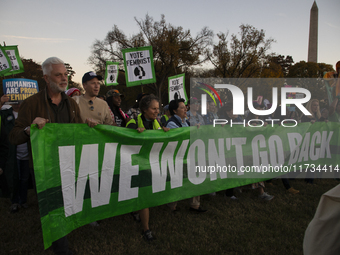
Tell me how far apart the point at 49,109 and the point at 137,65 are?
4.82 meters

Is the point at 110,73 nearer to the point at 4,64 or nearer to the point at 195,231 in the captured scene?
the point at 4,64

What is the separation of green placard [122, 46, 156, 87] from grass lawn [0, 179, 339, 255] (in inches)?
165

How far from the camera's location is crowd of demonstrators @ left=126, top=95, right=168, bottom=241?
324 centimetres

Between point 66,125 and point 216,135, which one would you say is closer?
point 66,125

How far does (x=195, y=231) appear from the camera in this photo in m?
3.39

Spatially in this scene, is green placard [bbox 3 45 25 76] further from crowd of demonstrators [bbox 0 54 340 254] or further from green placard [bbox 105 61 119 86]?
crowd of demonstrators [bbox 0 54 340 254]

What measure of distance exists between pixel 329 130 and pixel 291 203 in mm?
2440

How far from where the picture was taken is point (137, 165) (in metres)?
3.27

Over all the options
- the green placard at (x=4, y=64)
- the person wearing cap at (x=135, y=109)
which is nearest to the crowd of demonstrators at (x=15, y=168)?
the person wearing cap at (x=135, y=109)

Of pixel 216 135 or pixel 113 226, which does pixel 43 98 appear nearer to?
pixel 113 226

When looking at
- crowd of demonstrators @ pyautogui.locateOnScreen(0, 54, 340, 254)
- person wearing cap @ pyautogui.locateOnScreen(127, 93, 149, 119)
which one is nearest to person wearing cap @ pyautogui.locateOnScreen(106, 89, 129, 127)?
crowd of demonstrators @ pyautogui.locateOnScreen(0, 54, 340, 254)

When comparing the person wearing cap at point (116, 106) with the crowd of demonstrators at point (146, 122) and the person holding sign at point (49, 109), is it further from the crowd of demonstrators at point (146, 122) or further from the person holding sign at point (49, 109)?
the person holding sign at point (49, 109)

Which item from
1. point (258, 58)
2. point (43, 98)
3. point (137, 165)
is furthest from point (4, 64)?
point (258, 58)

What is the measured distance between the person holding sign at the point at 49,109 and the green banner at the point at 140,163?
134mm
